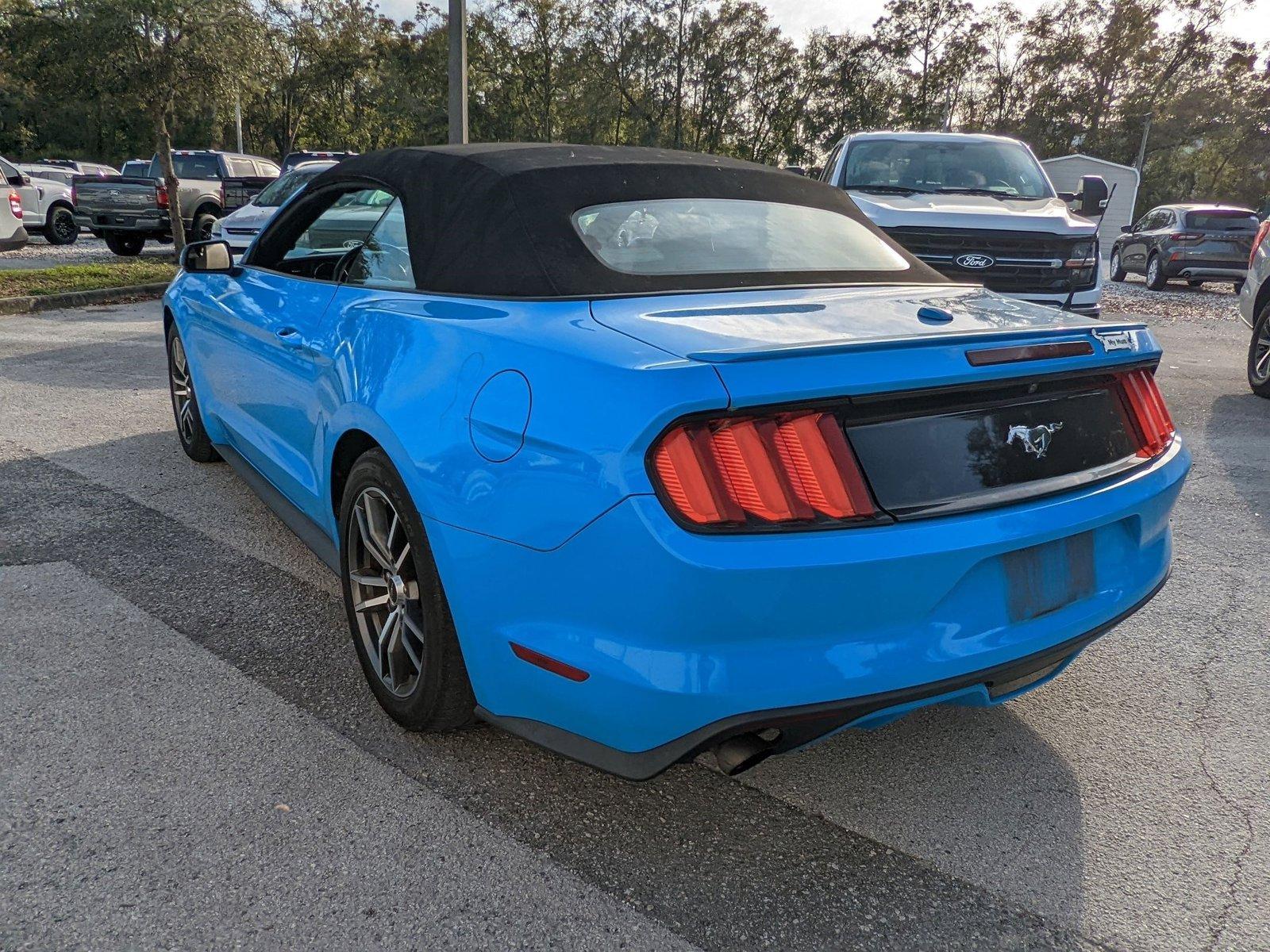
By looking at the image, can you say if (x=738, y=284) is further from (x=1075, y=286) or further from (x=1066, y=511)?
(x=1075, y=286)

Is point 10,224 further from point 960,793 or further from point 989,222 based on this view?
point 960,793

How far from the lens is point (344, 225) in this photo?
3713 millimetres

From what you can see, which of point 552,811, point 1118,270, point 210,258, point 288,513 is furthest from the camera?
point 1118,270

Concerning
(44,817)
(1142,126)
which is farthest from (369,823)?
(1142,126)

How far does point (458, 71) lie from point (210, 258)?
1077cm

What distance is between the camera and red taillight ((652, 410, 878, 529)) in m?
1.92

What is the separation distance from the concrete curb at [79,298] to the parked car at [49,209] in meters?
7.55

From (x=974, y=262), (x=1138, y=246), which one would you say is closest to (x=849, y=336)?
(x=974, y=262)

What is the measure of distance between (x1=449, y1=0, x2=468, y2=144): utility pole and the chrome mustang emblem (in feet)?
41.2

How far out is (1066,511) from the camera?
2.23 m

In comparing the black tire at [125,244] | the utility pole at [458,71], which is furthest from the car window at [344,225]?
the black tire at [125,244]

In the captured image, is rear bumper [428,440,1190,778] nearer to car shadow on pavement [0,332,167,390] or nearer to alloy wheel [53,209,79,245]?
car shadow on pavement [0,332,167,390]

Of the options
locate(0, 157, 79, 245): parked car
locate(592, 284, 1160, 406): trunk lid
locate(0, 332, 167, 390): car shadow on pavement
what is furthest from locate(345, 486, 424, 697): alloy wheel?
locate(0, 157, 79, 245): parked car

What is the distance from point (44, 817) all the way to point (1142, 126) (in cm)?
5695
